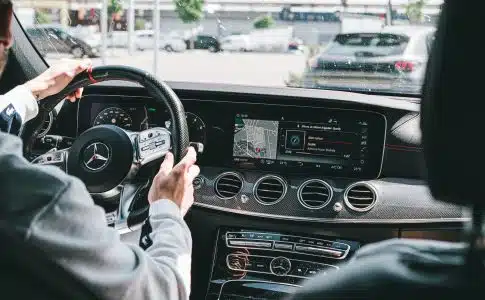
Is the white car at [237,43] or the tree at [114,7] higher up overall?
the tree at [114,7]

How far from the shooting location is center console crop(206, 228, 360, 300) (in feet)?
10.7

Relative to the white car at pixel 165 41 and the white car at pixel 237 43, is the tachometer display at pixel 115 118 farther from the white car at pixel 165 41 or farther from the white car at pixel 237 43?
the white car at pixel 237 43

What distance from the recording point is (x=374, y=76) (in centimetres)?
344

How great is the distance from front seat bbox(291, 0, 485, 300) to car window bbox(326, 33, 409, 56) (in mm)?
2062

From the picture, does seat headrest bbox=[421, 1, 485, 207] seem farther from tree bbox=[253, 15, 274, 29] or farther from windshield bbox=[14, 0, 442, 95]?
tree bbox=[253, 15, 274, 29]

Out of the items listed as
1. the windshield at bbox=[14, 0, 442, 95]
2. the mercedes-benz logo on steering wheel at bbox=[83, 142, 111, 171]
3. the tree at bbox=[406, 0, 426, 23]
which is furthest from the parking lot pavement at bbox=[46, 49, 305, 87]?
the mercedes-benz logo on steering wheel at bbox=[83, 142, 111, 171]

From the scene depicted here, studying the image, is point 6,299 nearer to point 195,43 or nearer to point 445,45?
point 445,45

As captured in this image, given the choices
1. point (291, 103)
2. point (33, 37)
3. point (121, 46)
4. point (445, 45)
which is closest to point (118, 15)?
point (121, 46)

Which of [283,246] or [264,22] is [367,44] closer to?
[264,22]

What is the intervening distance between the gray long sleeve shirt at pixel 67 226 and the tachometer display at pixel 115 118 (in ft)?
5.94

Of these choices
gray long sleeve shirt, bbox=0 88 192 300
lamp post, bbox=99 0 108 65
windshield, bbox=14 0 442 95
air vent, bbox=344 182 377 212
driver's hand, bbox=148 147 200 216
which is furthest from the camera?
lamp post, bbox=99 0 108 65

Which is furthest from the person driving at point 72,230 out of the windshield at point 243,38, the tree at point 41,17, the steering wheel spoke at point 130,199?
the tree at point 41,17

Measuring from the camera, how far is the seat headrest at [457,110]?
1.16m

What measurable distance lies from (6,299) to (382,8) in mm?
2345
